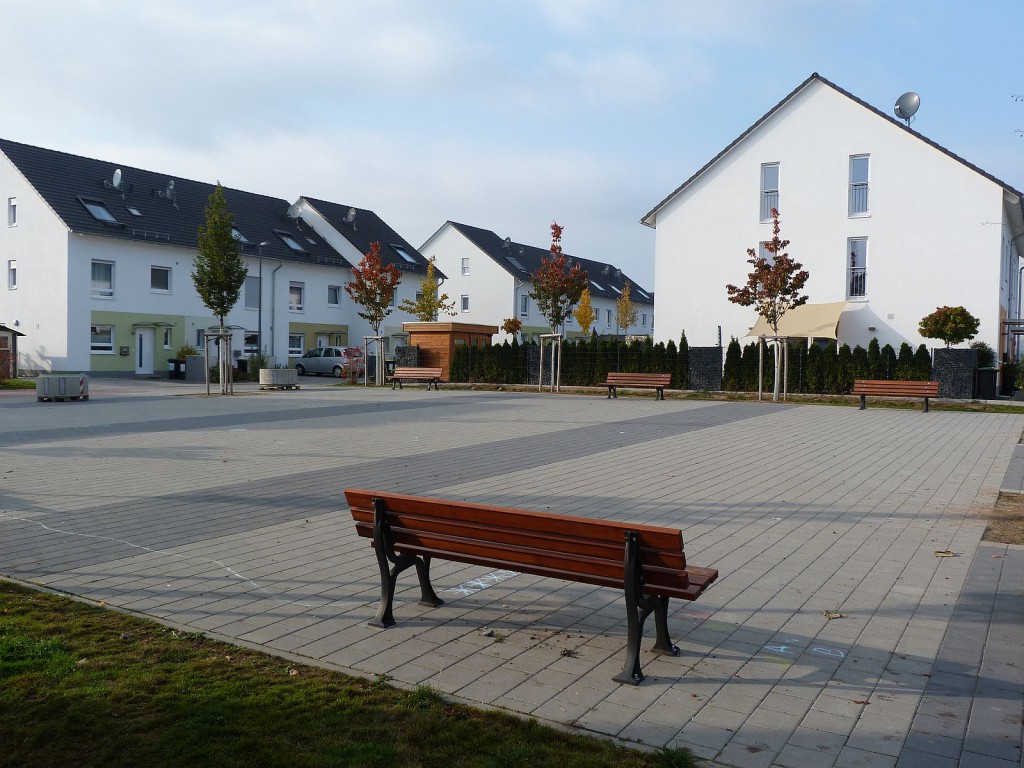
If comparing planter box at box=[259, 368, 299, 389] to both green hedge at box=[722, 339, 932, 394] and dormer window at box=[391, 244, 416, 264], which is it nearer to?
green hedge at box=[722, 339, 932, 394]

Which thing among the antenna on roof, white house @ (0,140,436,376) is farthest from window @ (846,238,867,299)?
the antenna on roof

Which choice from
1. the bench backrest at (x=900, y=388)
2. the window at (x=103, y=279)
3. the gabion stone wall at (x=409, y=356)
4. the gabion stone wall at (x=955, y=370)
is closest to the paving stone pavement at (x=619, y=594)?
the bench backrest at (x=900, y=388)

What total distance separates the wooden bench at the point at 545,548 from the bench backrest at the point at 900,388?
1899cm

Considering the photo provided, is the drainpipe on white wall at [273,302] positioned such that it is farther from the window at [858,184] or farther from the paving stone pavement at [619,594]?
the paving stone pavement at [619,594]

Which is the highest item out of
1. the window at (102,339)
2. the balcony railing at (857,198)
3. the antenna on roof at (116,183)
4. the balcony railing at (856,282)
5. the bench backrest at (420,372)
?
the antenna on roof at (116,183)

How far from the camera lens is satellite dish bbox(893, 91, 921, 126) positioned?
34.8 meters

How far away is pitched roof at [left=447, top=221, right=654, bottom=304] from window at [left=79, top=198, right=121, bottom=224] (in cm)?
2499

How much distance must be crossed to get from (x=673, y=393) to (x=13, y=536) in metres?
22.9

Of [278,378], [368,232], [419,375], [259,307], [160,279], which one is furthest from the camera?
[368,232]

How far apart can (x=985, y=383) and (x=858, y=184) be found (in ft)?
33.7

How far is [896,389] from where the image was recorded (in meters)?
21.9

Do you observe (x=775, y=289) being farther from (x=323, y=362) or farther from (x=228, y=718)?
(x=323, y=362)

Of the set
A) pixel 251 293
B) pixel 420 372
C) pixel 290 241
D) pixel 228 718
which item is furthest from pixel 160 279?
pixel 228 718

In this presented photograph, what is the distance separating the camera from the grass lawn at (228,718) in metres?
3.31
